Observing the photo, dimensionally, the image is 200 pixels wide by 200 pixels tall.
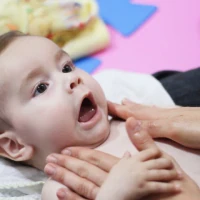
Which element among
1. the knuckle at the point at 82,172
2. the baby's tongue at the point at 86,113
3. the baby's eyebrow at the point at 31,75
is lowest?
the knuckle at the point at 82,172

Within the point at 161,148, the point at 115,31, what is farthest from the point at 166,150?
the point at 115,31

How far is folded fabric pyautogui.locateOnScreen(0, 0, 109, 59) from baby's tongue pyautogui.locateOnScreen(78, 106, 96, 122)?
2.15 ft

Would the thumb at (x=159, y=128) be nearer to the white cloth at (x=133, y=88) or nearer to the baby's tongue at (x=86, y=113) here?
the baby's tongue at (x=86, y=113)

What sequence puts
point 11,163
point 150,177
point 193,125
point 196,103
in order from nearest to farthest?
1. point 150,177
2. point 193,125
3. point 11,163
4. point 196,103

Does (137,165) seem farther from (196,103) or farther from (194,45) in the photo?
(194,45)

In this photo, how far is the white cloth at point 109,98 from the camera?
0.87 m

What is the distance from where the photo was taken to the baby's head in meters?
0.81

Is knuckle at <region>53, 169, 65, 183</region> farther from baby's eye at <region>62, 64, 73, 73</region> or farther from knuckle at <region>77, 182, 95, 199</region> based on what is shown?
baby's eye at <region>62, 64, 73, 73</region>

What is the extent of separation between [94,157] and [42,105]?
145 mm

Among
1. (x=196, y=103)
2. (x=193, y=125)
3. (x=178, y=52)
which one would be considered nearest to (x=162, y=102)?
(x=196, y=103)

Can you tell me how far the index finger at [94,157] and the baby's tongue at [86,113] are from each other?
6 cm

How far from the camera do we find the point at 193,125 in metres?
0.80

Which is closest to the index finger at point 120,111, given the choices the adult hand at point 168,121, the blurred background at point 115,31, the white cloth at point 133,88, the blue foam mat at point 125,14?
the adult hand at point 168,121

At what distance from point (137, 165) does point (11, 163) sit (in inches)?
13.7
